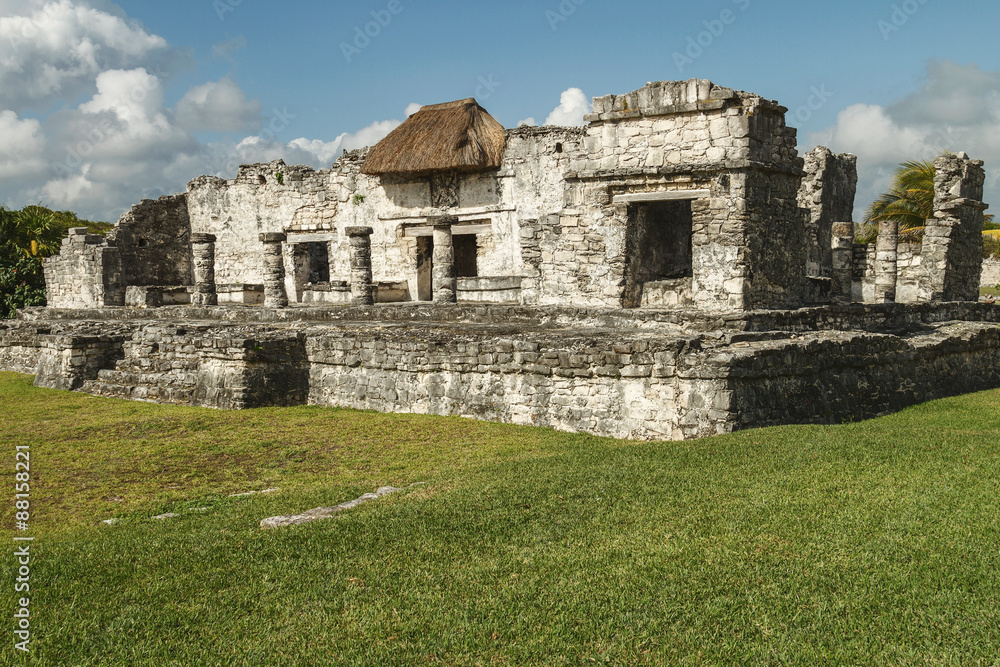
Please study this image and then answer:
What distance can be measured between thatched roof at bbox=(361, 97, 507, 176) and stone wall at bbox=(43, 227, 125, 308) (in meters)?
6.48

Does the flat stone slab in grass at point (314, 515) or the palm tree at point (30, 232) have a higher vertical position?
the palm tree at point (30, 232)

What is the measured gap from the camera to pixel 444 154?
17.1 m

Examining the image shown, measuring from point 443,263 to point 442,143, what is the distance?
3.30 m

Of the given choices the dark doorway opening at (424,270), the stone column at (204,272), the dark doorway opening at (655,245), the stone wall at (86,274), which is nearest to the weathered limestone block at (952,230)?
the dark doorway opening at (655,245)

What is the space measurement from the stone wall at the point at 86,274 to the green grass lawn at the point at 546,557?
1375cm

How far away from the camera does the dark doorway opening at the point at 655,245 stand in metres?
10.3

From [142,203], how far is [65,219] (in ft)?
40.1

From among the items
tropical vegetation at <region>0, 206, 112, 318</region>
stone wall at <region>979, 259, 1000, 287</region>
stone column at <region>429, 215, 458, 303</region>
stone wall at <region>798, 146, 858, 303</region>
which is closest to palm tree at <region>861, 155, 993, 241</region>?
stone wall at <region>798, 146, 858, 303</region>

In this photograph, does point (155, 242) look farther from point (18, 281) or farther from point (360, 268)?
point (360, 268)

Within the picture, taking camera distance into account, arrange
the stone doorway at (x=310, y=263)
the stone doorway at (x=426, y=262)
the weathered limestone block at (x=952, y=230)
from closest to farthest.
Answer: the weathered limestone block at (x=952, y=230), the stone doorway at (x=426, y=262), the stone doorway at (x=310, y=263)

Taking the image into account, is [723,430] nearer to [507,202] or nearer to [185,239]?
[507,202]

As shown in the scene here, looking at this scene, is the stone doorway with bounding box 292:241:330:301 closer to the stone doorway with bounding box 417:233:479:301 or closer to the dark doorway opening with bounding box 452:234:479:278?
the stone doorway with bounding box 417:233:479:301

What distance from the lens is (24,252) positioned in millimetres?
20641

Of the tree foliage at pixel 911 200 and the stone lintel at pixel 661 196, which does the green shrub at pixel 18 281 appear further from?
the tree foliage at pixel 911 200
